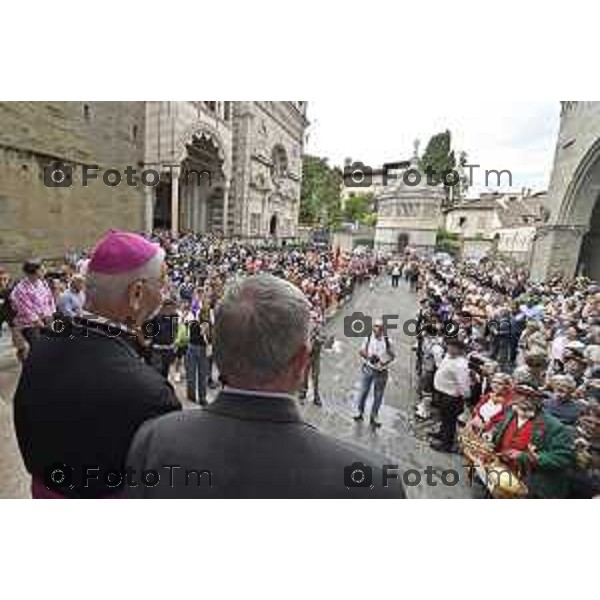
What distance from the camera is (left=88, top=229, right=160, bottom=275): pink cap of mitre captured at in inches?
51.1

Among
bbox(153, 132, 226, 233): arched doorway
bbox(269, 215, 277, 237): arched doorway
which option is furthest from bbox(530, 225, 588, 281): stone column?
bbox(269, 215, 277, 237): arched doorway

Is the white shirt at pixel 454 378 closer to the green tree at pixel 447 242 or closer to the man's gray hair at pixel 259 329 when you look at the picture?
the man's gray hair at pixel 259 329

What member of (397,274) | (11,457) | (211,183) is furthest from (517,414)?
(211,183)

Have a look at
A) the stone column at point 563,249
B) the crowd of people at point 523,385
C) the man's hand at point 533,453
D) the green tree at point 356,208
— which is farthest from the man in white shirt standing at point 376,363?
the green tree at point 356,208

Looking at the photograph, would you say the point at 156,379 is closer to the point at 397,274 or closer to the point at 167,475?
the point at 167,475

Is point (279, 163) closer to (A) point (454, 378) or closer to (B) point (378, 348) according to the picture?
(B) point (378, 348)

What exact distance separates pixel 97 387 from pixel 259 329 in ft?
1.70

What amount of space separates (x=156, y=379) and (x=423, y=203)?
23.7 m

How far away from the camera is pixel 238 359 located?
3.10 ft

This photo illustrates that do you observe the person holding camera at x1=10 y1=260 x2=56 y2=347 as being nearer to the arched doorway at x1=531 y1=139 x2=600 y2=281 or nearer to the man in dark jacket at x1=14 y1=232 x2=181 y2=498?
the man in dark jacket at x1=14 y1=232 x2=181 y2=498

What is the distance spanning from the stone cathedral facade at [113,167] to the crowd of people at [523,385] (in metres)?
7.38

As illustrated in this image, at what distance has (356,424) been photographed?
5.26 meters

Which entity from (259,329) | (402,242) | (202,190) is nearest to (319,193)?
(402,242)

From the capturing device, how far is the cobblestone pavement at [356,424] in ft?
11.7
